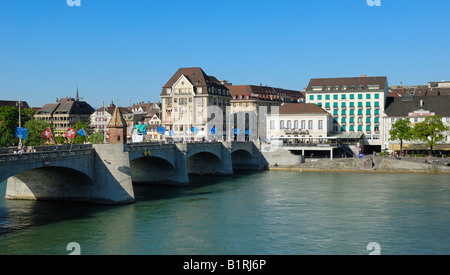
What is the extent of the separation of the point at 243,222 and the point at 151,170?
29.2 metres

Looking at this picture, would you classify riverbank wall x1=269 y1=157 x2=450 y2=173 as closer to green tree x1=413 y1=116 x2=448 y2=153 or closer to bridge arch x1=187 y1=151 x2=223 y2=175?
green tree x1=413 y1=116 x2=448 y2=153

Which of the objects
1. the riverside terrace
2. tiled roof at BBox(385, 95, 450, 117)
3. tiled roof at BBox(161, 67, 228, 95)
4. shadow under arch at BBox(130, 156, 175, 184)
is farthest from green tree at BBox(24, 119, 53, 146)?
tiled roof at BBox(385, 95, 450, 117)

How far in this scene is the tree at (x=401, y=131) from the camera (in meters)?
94.9

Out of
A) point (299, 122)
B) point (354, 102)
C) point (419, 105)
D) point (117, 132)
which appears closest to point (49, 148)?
point (117, 132)

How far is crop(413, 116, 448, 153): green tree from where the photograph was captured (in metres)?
92.9

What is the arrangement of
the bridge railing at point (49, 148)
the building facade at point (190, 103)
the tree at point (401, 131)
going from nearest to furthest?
the bridge railing at point (49, 148) → the tree at point (401, 131) → the building facade at point (190, 103)

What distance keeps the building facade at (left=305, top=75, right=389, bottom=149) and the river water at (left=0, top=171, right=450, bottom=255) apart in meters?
44.7

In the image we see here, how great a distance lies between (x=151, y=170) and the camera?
71.1 metres

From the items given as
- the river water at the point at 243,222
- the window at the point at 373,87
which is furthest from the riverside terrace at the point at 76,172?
the window at the point at 373,87

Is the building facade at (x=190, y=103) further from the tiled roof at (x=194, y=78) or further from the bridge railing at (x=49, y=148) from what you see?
the bridge railing at (x=49, y=148)

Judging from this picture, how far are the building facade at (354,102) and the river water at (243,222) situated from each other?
44712 millimetres
